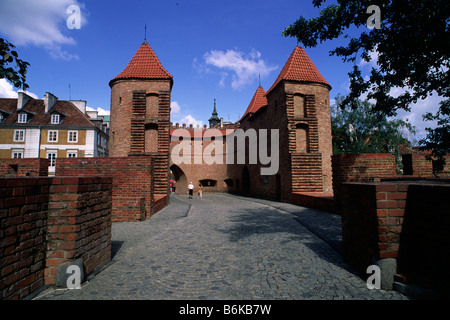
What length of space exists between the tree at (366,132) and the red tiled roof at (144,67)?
78.6 ft

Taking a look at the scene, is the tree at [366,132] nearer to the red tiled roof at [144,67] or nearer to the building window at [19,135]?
the red tiled roof at [144,67]

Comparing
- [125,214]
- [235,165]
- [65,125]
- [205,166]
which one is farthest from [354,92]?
[65,125]

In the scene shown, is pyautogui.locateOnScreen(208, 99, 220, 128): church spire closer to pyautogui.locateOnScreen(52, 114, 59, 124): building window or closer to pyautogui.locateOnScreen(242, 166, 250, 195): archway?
pyautogui.locateOnScreen(242, 166, 250, 195): archway

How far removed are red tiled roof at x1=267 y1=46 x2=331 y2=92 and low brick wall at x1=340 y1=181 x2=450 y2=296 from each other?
14.0 metres

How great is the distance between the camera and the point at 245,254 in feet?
14.9

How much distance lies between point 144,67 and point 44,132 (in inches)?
859

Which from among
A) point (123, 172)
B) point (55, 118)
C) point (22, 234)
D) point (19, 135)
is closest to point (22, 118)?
point (19, 135)

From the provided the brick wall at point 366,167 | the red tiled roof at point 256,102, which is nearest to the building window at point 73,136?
the red tiled roof at point 256,102

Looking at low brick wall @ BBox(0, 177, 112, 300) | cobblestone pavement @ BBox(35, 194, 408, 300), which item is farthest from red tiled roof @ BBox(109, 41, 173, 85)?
low brick wall @ BBox(0, 177, 112, 300)

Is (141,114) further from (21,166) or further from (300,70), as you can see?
(300,70)

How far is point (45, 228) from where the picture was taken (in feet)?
Result: 9.62

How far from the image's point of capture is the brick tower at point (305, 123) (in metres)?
14.7

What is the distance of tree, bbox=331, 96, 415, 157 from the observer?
30891mm
